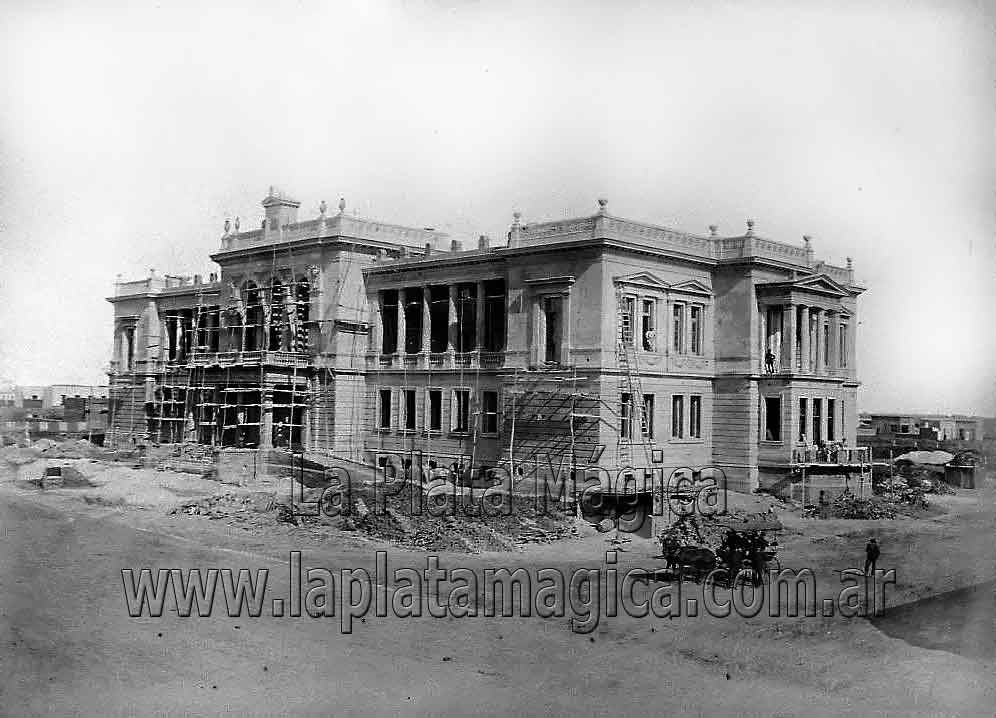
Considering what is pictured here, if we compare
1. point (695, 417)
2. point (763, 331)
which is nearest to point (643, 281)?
point (763, 331)

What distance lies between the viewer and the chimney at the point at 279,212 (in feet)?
140

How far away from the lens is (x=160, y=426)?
48.2m

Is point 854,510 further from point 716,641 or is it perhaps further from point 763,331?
point 716,641

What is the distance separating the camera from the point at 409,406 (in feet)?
146

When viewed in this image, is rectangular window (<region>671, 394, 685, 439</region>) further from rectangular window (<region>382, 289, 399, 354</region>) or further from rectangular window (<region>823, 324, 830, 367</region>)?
rectangular window (<region>382, 289, 399, 354</region>)

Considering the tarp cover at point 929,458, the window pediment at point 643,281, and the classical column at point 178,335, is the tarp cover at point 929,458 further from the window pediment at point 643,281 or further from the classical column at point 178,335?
the classical column at point 178,335

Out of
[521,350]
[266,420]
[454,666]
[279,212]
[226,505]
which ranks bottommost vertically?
[454,666]

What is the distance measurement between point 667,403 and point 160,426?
24.6 meters

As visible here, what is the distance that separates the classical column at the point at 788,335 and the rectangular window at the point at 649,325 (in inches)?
215

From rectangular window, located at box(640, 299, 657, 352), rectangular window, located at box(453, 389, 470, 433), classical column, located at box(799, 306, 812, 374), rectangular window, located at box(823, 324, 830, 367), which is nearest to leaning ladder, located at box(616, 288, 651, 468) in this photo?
rectangular window, located at box(640, 299, 657, 352)

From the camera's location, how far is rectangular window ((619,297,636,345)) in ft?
122

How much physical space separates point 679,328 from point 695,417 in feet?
12.2

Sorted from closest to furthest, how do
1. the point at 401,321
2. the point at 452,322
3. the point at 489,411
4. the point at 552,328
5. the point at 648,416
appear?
the point at 648,416 < the point at 552,328 < the point at 489,411 < the point at 452,322 < the point at 401,321

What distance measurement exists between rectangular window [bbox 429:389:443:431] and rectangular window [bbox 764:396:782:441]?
13.5 m
